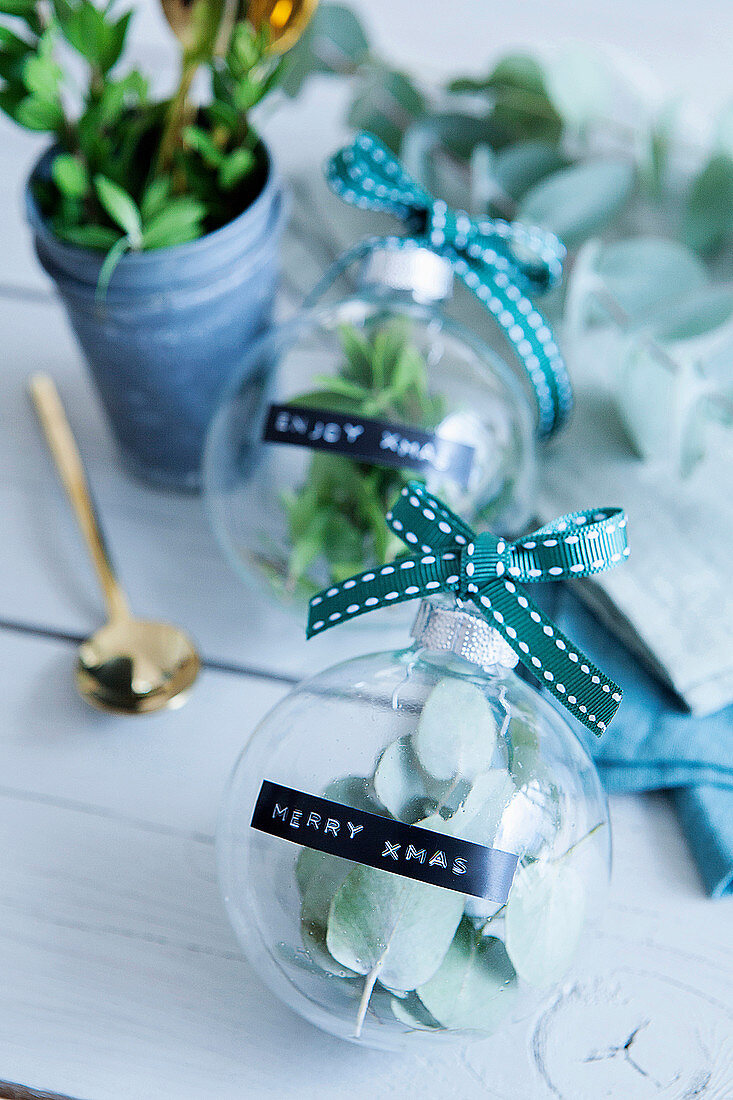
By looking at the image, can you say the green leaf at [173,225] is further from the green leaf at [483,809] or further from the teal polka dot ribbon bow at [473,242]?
the green leaf at [483,809]

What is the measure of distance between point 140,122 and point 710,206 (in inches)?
14.9

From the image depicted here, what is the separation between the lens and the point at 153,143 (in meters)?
0.56

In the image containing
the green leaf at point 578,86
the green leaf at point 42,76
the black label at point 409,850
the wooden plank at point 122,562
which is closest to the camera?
the black label at point 409,850

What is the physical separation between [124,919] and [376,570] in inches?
8.7

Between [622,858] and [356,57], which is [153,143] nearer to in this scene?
[356,57]

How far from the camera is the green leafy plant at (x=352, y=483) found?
52 cm

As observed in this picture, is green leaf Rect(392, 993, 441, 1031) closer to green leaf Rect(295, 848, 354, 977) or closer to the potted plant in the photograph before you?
green leaf Rect(295, 848, 354, 977)

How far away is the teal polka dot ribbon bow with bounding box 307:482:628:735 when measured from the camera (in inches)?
15.2

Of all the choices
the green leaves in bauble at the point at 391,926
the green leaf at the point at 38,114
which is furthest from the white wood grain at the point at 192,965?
the green leaf at the point at 38,114

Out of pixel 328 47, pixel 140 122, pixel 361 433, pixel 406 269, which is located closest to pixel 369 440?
pixel 361 433

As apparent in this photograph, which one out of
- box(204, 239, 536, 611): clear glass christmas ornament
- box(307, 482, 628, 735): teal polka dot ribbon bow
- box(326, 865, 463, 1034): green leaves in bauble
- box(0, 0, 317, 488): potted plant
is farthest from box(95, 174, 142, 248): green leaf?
box(326, 865, 463, 1034): green leaves in bauble

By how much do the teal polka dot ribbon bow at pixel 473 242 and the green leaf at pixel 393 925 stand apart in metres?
0.34

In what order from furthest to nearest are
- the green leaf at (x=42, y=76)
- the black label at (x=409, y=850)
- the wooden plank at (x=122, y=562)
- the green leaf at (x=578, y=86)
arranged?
the green leaf at (x=578, y=86), the wooden plank at (x=122, y=562), the green leaf at (x=42, y=76), the black label at (x=409, y=850)

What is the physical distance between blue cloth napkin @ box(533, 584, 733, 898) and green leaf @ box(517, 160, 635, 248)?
1.07 feet
